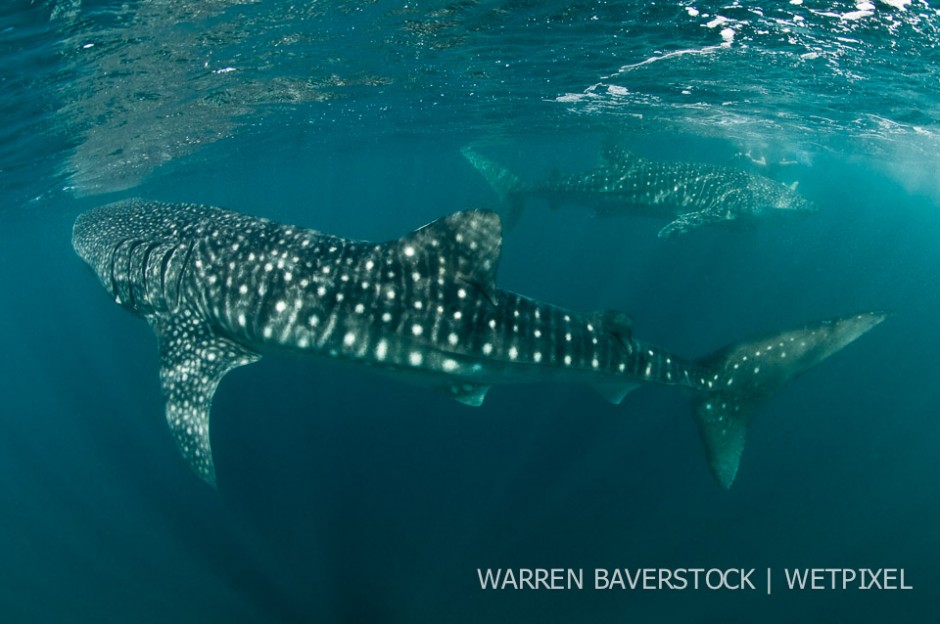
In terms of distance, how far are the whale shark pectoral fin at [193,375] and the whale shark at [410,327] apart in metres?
0.02

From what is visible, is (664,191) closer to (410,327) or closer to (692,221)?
(692,221)

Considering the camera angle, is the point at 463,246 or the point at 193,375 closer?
the point at 463,246

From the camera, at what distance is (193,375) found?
635 centimetres

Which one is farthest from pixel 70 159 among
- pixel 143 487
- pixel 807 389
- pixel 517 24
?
pixel 807 389

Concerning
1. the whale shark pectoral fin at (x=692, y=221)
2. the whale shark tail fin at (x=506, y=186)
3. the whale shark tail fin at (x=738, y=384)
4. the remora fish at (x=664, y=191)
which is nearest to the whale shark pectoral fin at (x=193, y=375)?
the whale shark tail fin at (x=738, y=384)

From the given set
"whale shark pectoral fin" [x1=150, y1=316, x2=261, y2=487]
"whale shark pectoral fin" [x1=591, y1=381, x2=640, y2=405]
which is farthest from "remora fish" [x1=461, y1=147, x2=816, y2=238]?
"whale shark pectoral fin" [x1=150, y1=316, x2=261, y2=487]

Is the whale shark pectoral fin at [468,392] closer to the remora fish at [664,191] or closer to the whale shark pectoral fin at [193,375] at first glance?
the whale shark pectoral fin at [193,375]

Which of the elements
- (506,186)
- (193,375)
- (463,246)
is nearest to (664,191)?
(506,186)

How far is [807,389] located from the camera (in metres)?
16.2

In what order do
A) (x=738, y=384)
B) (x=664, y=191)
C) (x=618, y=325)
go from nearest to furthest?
(x=618, y=325), (x=738, y=384), (x=664, y=191)

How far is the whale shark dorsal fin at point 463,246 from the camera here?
521 cm

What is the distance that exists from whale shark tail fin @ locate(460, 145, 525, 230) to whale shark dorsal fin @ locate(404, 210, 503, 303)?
12543mm

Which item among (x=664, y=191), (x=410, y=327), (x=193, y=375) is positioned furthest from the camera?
(x=664, y=191)

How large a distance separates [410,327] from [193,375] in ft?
9.17
